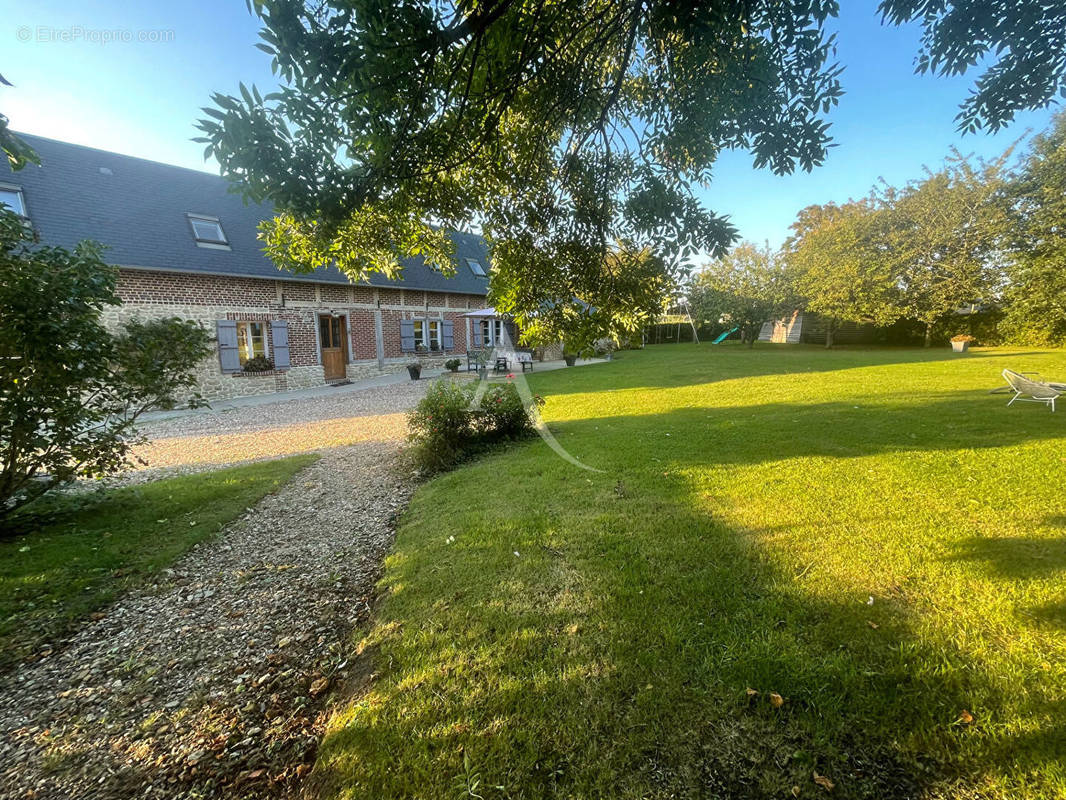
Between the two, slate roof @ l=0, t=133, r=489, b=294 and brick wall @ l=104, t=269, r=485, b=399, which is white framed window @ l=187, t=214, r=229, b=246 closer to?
slate roof @ l=0, t=133, r=489, b=294

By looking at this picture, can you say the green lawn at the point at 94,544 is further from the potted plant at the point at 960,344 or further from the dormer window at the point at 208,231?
the potted plant at the point at 960,344

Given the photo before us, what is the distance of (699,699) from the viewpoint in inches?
74.8

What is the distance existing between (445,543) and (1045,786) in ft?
10.9

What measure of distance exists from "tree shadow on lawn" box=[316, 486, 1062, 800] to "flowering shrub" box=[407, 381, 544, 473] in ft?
10.4

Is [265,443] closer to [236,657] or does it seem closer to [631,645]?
[236,657]

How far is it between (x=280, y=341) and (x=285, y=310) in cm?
113

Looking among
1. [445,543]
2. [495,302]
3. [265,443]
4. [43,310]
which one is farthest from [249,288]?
[445,543]

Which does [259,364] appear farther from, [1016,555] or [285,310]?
[1016,555]

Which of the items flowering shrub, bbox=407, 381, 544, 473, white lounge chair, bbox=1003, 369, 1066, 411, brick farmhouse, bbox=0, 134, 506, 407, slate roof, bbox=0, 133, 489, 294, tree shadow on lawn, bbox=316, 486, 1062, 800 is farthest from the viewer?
brick farmhouse, bbox=0, 134, 506, 407

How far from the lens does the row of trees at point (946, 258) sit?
1789cm

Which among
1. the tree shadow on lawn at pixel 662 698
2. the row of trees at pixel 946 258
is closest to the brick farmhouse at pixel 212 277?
the tree shadow on lawn at pixel 662 698

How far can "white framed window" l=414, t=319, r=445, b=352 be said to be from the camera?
1861 cm

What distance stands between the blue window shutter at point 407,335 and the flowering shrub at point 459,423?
11892mm

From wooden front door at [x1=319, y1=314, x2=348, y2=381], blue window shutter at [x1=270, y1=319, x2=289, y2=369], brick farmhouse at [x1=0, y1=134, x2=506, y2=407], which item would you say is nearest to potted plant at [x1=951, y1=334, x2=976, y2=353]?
brick farmhouse at [x1=0, y1=134, x2=506, y2=407]
